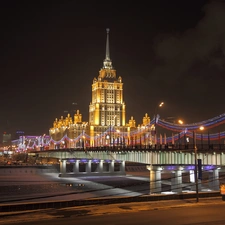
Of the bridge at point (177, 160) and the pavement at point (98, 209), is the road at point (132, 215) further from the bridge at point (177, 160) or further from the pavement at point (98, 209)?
the bridge at point (177, 160)

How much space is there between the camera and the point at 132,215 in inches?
810

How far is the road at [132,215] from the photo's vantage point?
1858 centimetres

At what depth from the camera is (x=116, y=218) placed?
64.5ft

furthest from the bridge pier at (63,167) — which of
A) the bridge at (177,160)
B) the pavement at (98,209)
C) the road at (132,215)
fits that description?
the road at (132,215)

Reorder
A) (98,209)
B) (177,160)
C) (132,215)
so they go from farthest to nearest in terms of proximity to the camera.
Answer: (177,160) → (98,209) → (132,215)

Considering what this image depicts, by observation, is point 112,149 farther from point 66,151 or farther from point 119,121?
point 119,121

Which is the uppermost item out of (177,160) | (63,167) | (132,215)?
(177,160)

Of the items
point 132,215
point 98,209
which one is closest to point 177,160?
point 98,209

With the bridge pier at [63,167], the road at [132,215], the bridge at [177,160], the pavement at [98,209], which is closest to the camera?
the road at [132,215]

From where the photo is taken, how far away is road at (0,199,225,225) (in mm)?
18578

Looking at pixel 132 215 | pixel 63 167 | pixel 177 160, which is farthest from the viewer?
pixel 63 167

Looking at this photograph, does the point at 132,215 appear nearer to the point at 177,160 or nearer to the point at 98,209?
the point at 98,209

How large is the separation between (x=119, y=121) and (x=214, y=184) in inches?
5634

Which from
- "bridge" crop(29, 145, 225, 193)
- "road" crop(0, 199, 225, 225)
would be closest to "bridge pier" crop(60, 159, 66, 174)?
"bridge" crop(29, 145, 225, 193)
